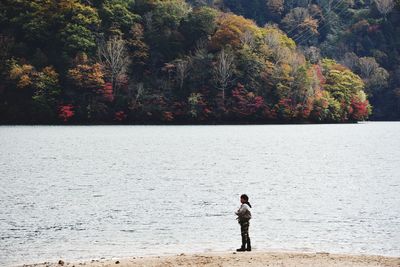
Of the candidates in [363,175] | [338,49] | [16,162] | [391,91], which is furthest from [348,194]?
[338,49]

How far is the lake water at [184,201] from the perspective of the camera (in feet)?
75.6

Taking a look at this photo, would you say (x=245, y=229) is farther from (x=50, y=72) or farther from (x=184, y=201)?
(x=50, y=72)

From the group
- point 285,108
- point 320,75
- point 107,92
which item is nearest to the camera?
point 107,92

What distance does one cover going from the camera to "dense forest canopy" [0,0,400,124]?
109750mm

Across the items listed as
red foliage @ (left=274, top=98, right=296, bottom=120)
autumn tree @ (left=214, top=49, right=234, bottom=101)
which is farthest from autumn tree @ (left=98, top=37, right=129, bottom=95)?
red foliage @ (left=274, top=98, right=296, bottom=120)

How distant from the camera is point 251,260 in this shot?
740 inches

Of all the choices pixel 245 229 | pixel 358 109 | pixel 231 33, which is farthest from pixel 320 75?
pixel 245 229

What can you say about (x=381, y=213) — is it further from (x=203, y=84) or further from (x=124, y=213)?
(x=203, y=84)

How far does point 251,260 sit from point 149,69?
104566 mm

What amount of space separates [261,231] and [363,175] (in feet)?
79.9

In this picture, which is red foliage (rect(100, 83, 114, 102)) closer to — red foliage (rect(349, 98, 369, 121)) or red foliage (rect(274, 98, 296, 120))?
red foliage (rect(274, 98, 296, 120))

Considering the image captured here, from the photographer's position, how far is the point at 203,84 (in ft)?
383

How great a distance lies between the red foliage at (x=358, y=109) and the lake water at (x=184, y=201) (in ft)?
214

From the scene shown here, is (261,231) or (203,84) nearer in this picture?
(261,231)
